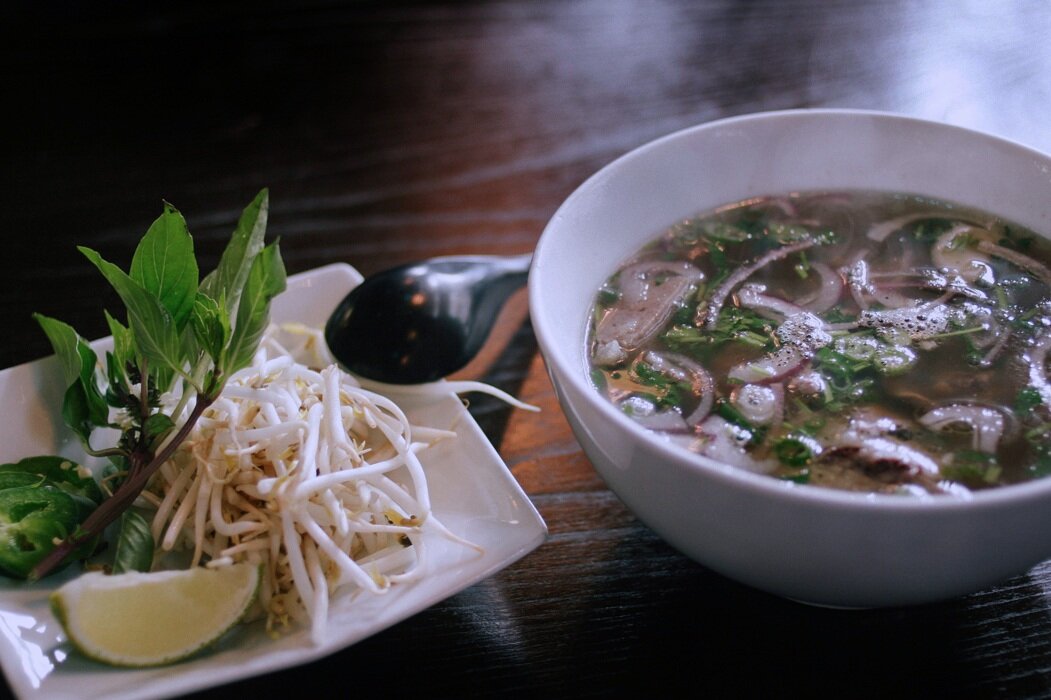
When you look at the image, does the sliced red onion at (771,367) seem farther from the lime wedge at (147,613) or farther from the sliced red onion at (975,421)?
the lime wedge at (147,613)

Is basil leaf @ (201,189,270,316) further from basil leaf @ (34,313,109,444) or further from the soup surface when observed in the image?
the soup surface

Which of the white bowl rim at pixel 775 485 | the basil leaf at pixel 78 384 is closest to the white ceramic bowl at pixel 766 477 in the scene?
the white bowl rim at pixel 775 485

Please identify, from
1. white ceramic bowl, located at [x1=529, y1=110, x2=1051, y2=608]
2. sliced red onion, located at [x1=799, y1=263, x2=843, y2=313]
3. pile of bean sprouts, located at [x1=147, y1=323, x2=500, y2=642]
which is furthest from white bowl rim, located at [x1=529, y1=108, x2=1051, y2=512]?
sliced red onion, located at [x1=799, y1=263, x2=843, y2=313]

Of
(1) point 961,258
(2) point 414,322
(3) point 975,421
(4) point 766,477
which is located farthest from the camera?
(2) point 414,322

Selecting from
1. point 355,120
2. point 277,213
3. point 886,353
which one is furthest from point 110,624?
point 355,120

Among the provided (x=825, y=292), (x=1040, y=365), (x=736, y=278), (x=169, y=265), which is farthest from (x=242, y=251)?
(x=1040, y=365)

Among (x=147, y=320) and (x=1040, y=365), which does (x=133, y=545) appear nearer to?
(x=147, y=320)
